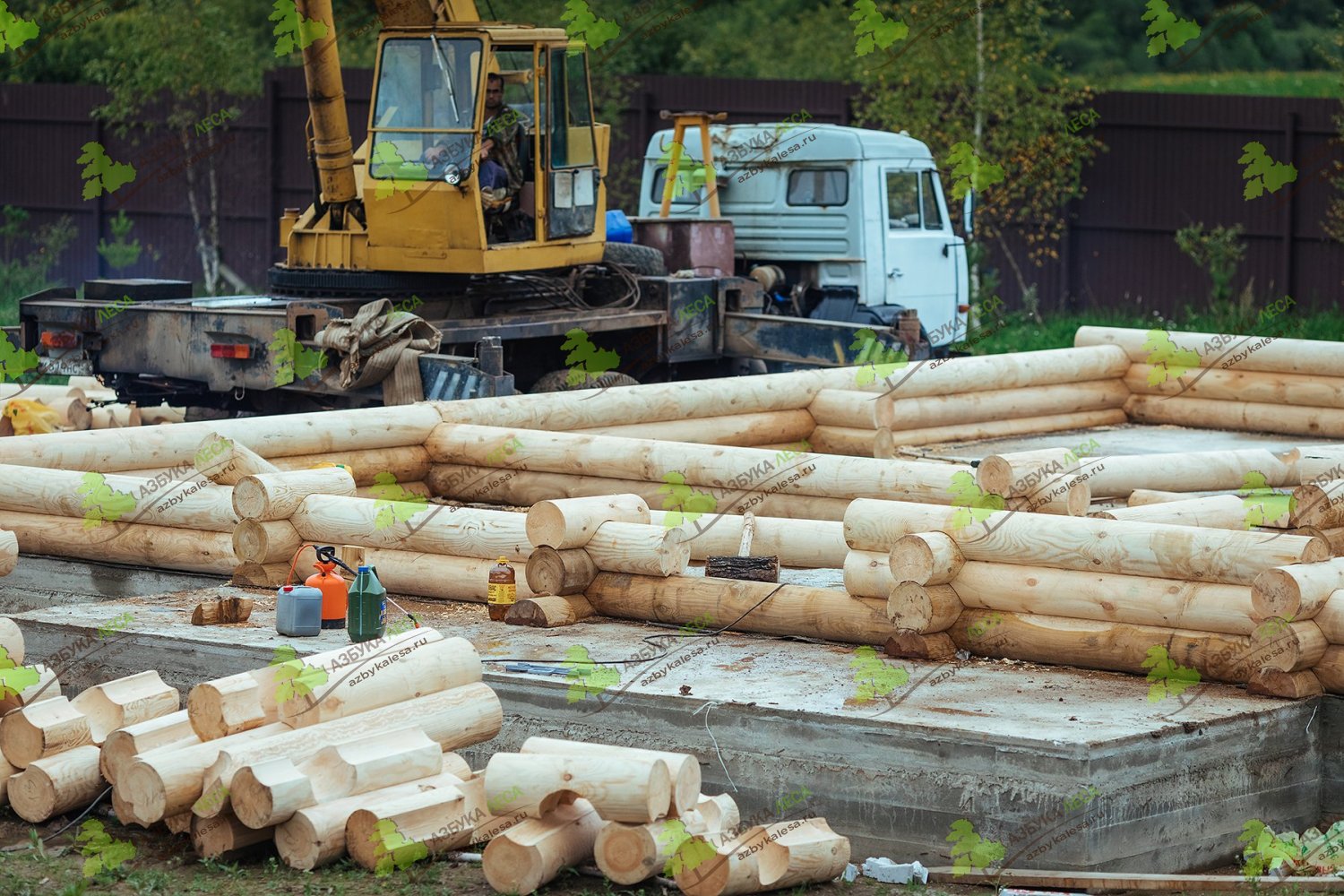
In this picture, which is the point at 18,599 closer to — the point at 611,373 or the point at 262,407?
the point at 262,407

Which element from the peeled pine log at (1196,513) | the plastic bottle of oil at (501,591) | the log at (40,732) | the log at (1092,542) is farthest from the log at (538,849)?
the peeled pine log at (1196,513)

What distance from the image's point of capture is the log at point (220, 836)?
6859mm

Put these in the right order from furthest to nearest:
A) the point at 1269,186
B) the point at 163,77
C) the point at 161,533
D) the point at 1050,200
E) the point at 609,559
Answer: the point at 163,77 < the point at 1050,200 < the point at 1269,186 < the point at 161,533 < the point at 609,559

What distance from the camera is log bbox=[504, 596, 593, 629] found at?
8.95 metres

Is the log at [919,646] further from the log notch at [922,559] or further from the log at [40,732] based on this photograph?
the log at [40,732]

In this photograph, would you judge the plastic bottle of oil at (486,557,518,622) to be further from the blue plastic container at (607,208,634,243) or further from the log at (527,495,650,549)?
the blue plastic container at (607,208,634,243)

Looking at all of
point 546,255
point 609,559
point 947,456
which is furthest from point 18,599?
point 947,456

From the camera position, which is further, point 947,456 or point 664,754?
point 947,456

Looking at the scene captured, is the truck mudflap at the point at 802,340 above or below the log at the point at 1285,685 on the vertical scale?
above

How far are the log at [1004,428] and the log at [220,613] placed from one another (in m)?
6.55

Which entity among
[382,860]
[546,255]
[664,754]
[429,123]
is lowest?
[382,860]

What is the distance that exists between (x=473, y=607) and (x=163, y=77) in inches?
696

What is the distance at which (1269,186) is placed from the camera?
20.8m

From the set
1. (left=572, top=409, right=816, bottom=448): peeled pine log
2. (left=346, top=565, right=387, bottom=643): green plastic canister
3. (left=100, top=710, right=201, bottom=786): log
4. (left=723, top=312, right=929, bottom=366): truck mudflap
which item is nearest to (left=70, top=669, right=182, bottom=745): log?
(left=100, top=710, right=201, bottom=786): log
